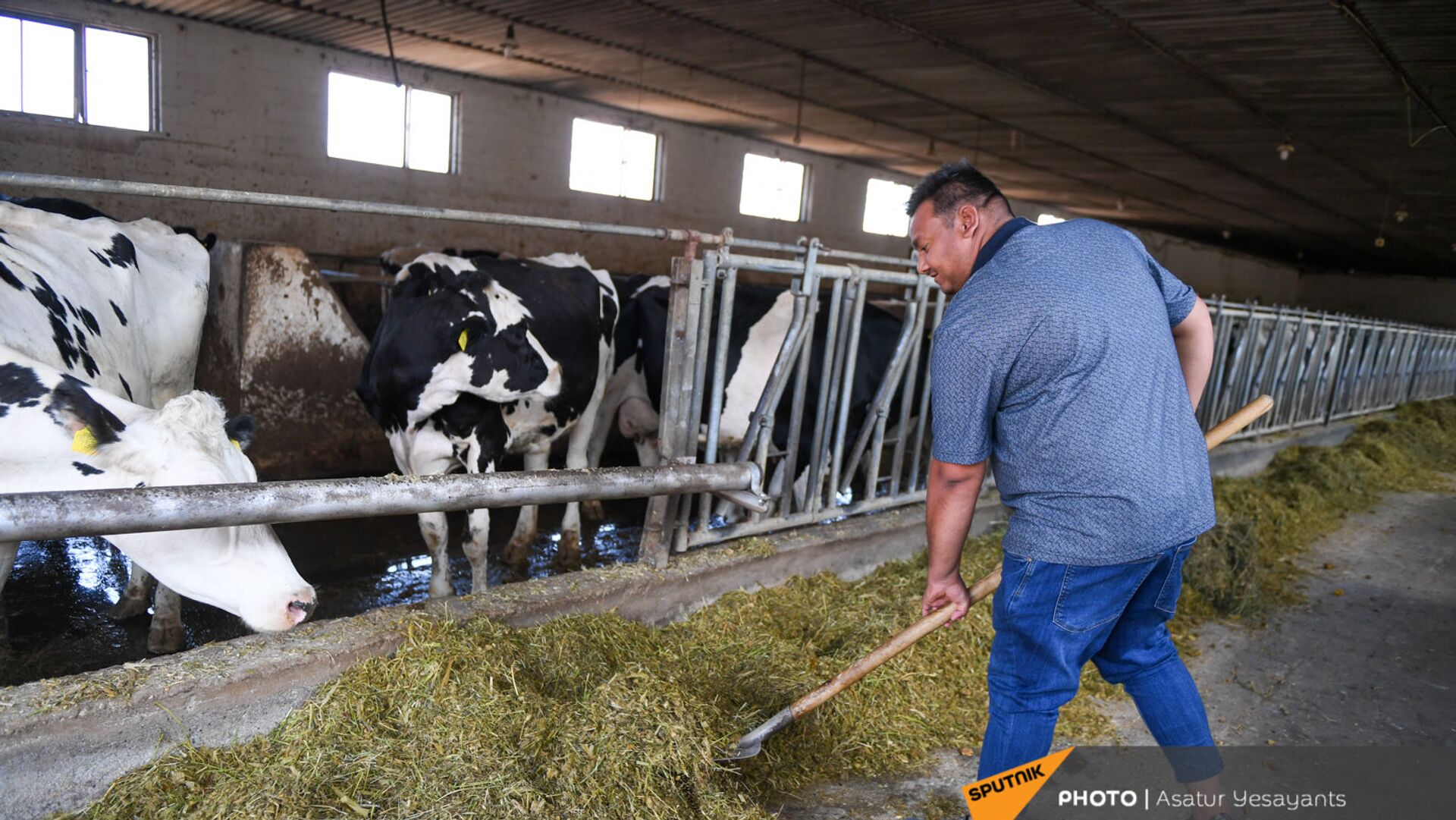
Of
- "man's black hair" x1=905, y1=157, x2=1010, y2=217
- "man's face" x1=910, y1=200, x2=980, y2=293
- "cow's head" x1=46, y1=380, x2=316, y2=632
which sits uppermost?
"man's black hair" x1=905, y1=157, x2=1010, y2=217

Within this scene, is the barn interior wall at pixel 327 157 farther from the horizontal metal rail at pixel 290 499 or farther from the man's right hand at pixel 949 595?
the man's right hand at pixel 949 595

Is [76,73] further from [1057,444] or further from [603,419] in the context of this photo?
[1057,444]

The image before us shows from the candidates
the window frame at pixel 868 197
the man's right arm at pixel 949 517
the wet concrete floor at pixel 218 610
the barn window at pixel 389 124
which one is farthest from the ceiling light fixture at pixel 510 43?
the window frame at pixel 868 197

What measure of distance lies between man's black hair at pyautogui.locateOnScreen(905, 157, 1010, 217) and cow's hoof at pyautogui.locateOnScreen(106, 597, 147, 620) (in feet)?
11.7

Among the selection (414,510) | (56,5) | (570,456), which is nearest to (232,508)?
(414,510)

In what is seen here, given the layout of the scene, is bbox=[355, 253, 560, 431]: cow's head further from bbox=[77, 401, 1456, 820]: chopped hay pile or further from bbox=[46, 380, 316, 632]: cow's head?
bbox=[46, 380, 316, 632]: cow's head

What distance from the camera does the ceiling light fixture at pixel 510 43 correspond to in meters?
9.56

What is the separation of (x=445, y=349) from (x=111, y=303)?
1.35m

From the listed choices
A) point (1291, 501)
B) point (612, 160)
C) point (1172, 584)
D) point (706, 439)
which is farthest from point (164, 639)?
point (612, 160)

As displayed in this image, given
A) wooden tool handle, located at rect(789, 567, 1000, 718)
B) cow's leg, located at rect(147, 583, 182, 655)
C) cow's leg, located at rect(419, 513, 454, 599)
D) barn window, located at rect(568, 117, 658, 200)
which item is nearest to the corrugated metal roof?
barn window, located at rect(568, 117, 658, 200)

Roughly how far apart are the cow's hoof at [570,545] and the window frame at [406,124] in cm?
790

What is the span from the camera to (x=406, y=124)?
11.9 metres

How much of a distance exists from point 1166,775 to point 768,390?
1.90 m

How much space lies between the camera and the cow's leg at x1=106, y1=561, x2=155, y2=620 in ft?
12.5
